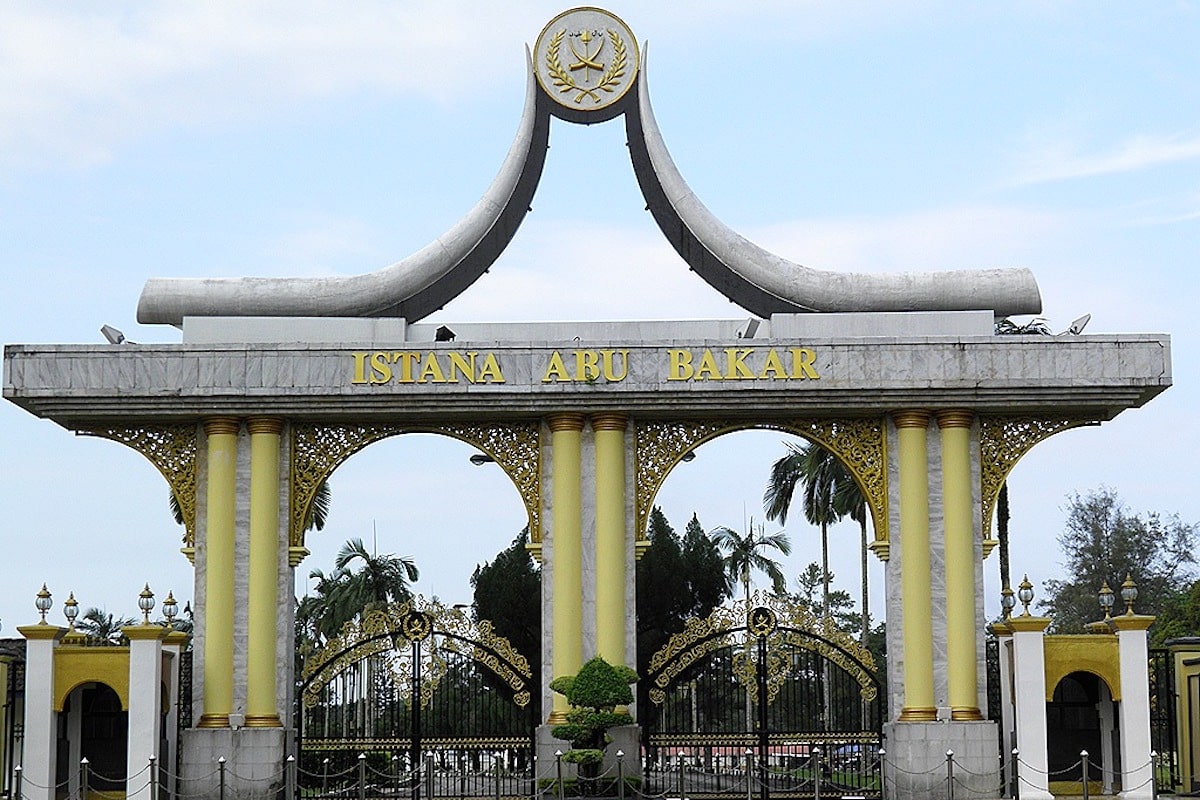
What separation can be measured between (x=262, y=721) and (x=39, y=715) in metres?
2.49

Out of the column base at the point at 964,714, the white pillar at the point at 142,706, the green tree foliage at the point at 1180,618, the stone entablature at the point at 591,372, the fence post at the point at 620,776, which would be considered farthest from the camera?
the green tree foliage at the point at 1180,618

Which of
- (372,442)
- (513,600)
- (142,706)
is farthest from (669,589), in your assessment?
(142,706)

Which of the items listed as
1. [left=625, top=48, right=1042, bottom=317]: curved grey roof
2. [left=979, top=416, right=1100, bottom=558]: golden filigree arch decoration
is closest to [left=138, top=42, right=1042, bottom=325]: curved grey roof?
[left=625, top=48, right=1042, bottom=317]: curved grey roof

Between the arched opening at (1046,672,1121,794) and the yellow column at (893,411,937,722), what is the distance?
1.73 m

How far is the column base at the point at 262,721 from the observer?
798 inches

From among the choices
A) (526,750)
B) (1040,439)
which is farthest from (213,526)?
(1040,439)

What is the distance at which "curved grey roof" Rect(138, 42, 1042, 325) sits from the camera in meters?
21.1

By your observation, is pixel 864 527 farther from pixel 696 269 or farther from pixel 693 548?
pixel 696 269

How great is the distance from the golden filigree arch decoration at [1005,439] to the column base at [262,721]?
8.83 metres

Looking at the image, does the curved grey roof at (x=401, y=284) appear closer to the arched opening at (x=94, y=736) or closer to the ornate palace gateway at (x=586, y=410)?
the ornate palace gateway at (x=586, y=410)

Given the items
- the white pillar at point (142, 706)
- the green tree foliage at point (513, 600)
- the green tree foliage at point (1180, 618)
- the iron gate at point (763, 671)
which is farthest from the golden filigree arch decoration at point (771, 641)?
the green tree foliage at point (1180, 618)

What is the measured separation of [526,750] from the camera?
69.7 ft

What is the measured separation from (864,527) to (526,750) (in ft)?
61.0

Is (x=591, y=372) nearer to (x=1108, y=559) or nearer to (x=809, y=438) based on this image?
(x=809, y=438)
